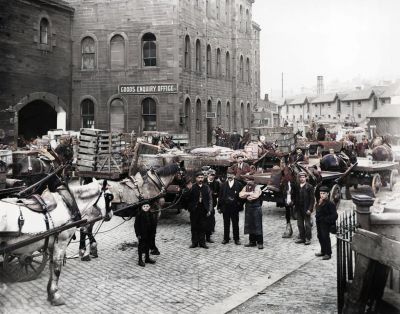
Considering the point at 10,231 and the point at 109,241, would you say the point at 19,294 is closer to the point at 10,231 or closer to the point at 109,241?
the point at 10,231

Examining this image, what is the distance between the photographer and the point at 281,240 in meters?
11.3

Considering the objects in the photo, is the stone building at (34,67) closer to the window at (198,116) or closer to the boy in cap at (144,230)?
the window at (198,116)

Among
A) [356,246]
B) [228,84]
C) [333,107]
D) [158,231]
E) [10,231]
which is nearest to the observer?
[356,246]

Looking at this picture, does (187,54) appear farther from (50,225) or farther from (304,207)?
(50,225)

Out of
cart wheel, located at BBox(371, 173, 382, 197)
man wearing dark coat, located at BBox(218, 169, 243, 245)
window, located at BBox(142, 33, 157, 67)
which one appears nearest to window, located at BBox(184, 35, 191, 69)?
window, located at BBox(142, 33, 157, 67)

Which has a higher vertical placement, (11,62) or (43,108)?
(11,62)

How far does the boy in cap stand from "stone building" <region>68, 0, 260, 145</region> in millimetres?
18261

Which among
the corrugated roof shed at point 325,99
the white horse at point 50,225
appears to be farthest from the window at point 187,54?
the corrugated roof shed at point 325,99

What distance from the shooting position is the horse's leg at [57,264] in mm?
7137

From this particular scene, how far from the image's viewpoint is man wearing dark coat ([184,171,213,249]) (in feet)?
34.9

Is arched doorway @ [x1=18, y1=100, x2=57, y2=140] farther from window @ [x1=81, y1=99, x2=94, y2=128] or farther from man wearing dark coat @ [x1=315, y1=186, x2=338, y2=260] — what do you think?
man wearing dark coat @ [x1=315, y1=186, x2=338, y2=260]

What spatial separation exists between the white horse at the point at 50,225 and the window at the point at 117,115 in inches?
821

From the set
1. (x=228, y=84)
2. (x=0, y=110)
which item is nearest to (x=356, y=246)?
(x=0, y=110)

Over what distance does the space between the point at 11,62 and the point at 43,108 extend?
4402 mm
